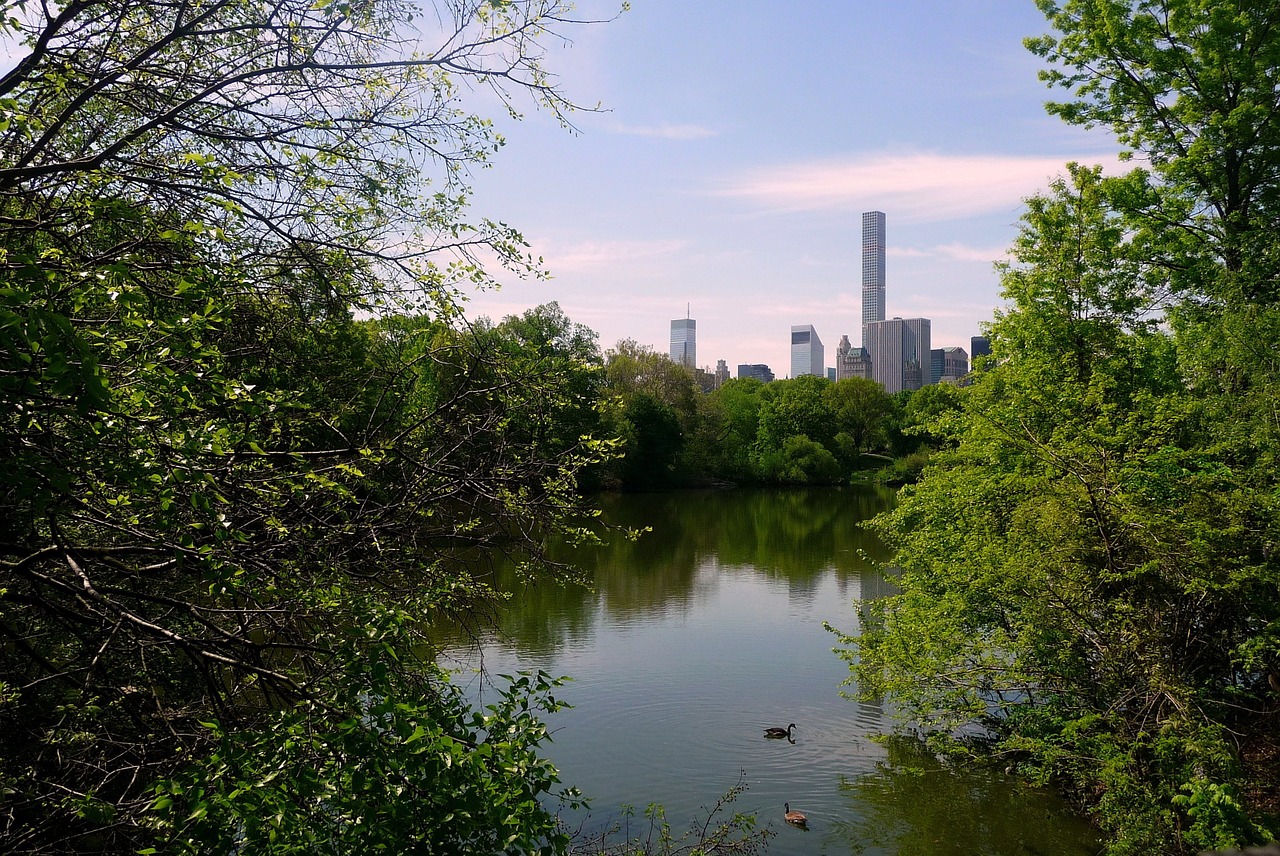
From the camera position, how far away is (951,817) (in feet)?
33.6

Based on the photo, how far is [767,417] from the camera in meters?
61.3

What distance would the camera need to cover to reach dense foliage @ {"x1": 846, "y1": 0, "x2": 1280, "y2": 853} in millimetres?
7652

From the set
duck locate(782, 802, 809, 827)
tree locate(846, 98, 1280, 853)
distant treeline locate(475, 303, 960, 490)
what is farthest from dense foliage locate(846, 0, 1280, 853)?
distant treeline locate(475, 303, 960, 490)

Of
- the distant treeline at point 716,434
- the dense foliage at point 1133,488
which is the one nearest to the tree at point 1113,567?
the dense foliage at point 1133,488

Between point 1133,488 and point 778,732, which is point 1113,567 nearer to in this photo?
point 1133,488

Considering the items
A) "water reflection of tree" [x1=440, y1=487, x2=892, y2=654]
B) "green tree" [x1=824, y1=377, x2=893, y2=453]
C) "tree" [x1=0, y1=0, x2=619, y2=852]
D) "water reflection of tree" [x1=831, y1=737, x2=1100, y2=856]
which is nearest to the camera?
"tree" [x1=0, y1=0, x2=619, y2=852]

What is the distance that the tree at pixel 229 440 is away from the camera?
2896mm

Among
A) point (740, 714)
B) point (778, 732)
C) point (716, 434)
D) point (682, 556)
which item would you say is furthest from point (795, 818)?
point (716, 434)

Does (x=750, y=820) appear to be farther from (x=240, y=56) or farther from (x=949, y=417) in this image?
(x=240, y=56)

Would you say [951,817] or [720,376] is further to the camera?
[720,376]

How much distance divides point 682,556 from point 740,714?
14.2 metres

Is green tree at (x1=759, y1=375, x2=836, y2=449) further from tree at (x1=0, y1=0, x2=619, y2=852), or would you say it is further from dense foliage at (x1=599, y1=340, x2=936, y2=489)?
tree at (x1=0, y1=0, x2=619, y2=852)

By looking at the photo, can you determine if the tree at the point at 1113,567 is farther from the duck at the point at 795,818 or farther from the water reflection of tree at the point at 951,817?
the duck at the point at 795,818

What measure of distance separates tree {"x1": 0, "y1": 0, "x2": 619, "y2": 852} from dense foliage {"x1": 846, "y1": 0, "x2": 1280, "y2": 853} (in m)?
5.54
